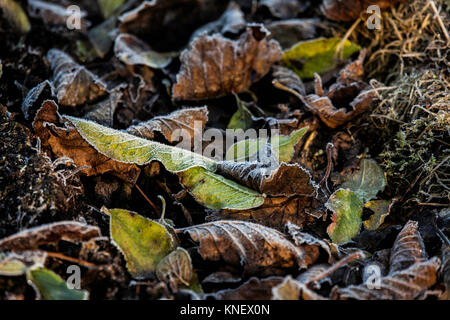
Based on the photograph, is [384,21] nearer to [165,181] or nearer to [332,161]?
[332,161]

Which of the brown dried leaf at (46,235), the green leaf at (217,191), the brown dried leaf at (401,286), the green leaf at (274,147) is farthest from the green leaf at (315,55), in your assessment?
the brown dried leaf at (46,235)

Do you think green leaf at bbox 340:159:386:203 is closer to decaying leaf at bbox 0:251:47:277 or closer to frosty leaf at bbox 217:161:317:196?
frosty leaf at bbox 217:161:317:196

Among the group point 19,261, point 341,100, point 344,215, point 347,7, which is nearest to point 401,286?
point 344,215

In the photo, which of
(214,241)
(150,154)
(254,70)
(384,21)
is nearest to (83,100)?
(150,154)

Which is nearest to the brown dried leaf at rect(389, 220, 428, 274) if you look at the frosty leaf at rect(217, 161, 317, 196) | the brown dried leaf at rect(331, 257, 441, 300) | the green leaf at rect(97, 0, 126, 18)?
the brown dried leaf at rect(331, 257, 441, 300)

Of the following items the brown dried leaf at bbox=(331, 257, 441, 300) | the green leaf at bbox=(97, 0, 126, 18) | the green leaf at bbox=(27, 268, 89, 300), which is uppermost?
the green leaf at bbox=(97, 0, 126, 18)

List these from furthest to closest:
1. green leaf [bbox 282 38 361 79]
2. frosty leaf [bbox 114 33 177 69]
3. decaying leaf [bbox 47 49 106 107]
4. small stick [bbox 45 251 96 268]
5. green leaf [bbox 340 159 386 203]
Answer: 1. green leaf [bbox 282 38 361 79]
2. frosty leaf [bbox 114 33 177 69]
3. decaying leaf [bbox 47 49 106 107]
4. green leaf [bbox 340 159 386 203]
5. small stick [bbox 45 251 96 268]
